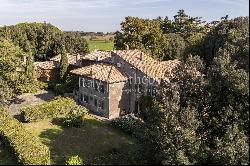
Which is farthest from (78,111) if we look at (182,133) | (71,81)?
(182,133)

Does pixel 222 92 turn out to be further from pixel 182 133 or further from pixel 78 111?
pixel 78 111

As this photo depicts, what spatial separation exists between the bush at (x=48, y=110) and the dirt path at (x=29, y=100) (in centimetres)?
508

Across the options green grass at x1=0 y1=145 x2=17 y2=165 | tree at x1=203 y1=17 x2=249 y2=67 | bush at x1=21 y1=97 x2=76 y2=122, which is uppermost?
tree at x1=203 y1=17 x2=249 y2=67

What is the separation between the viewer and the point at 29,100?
54156mm

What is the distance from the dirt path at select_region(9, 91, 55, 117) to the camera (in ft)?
163

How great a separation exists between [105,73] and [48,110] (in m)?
8.70

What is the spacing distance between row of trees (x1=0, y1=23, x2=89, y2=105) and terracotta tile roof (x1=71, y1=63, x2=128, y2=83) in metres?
7.97

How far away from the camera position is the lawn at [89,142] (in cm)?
3127

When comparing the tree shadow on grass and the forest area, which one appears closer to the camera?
the forest area

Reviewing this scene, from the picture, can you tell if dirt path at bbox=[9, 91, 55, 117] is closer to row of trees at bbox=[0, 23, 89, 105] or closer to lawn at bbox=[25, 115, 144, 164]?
row of trees at bbox=[0, 23, 89, 105]

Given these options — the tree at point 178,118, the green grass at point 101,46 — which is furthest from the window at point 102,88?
→ the green grass at point 101,46

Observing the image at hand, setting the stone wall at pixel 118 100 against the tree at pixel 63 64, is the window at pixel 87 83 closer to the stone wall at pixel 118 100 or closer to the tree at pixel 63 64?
the stone wall at pixel 118 100

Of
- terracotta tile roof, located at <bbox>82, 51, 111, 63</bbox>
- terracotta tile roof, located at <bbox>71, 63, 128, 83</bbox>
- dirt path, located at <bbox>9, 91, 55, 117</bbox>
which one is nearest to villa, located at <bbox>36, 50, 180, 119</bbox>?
terracotta tile roof, located at <bbox>71, 63, 128, 83</bbox>

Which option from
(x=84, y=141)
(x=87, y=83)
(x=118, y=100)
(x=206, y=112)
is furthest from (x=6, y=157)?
(x=206, y=112)
